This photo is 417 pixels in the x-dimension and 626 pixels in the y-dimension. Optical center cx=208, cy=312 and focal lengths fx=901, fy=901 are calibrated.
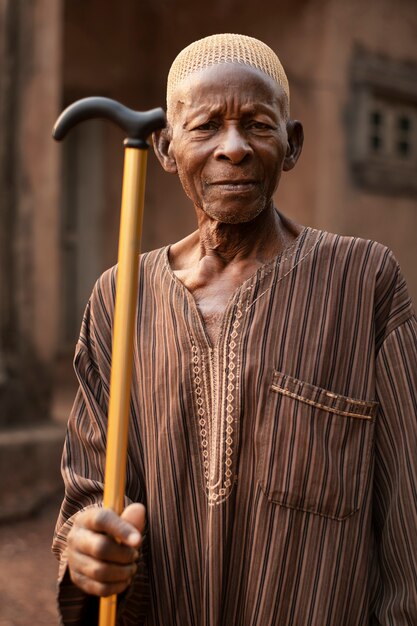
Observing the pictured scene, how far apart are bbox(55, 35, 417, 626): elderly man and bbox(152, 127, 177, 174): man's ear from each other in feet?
0.14

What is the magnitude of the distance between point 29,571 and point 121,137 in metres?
4.51

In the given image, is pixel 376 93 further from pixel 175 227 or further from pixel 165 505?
pixel 165 505

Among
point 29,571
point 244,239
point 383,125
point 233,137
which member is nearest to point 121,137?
point 383,125

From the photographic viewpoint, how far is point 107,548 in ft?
4.83

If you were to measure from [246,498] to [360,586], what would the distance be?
0.28 metres

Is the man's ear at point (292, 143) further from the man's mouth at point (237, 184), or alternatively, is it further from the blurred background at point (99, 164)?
the blurred background at point (99, 164)

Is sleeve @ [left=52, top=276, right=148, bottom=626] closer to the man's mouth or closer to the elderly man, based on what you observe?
the elderly man

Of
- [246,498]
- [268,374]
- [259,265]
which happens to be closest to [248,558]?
[246,498]

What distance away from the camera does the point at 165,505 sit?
71.4 inches

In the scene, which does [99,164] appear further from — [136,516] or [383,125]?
[136,516]

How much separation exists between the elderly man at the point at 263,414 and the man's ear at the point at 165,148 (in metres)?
0.04

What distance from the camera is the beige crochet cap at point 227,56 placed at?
1748mm

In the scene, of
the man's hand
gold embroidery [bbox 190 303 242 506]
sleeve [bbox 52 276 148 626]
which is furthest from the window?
the man's hand

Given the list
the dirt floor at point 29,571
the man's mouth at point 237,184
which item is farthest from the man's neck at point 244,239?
the dirt floor at point 29,571
